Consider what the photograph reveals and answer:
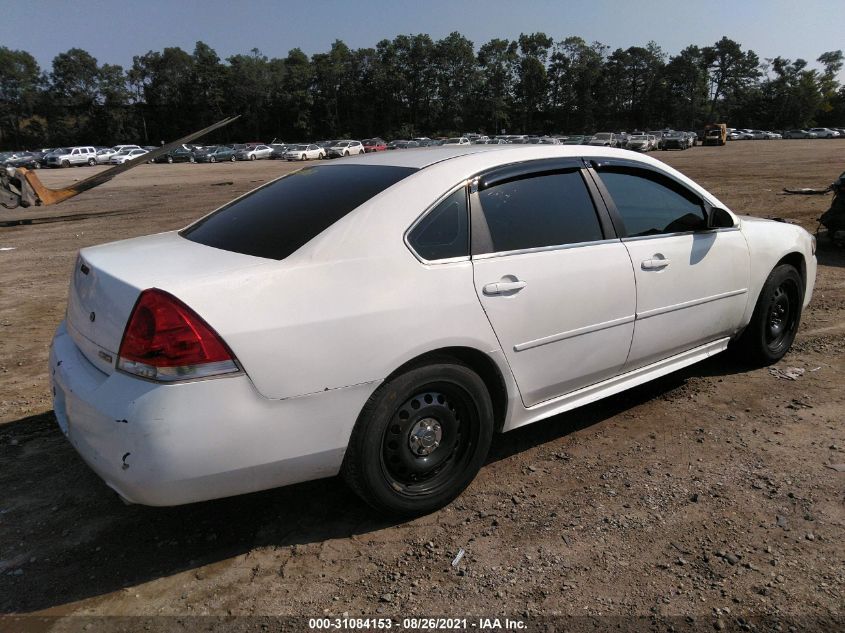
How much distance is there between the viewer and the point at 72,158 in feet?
173

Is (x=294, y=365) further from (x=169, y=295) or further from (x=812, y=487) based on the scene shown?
(x=812, y=487)

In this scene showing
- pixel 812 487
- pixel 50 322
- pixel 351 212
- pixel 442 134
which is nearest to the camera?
pixel 351 212

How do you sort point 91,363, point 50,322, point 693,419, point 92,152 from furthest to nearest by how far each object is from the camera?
point 92,152 → point 50,322 → point 693,419 → point 91,363

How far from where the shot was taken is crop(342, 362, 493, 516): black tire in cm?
271

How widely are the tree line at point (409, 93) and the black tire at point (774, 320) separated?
10797 centimetres

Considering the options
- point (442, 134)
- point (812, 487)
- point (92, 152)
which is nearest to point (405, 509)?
point (812, 487)

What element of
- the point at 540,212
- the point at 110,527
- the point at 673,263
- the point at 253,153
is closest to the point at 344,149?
the point at 253,153

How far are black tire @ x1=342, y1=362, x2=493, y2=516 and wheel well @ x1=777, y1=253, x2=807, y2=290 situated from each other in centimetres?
305

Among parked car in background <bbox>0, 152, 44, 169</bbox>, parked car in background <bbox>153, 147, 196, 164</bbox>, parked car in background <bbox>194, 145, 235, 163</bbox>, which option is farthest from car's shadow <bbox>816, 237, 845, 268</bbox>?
parked car in background <bbox>0, 152, 44, 169</bbox>

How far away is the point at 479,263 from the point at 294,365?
1.02m

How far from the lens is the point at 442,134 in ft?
366

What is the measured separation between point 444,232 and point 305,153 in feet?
186

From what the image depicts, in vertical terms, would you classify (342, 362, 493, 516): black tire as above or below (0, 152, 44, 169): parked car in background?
above

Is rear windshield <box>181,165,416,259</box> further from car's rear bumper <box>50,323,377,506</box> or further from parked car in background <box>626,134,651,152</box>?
parked car in background <box>626,134,651,152</box>
